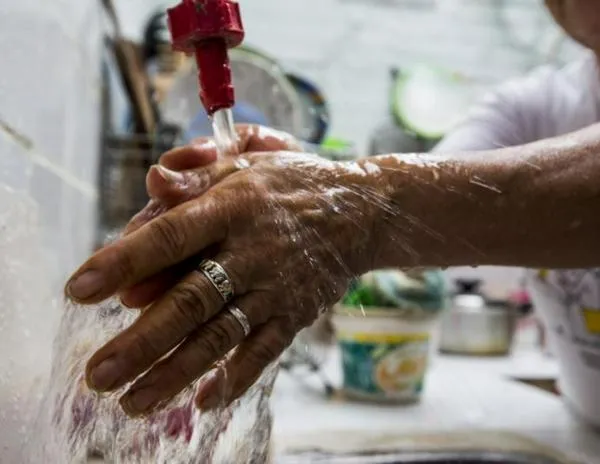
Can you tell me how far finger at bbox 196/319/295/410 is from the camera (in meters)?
0.39

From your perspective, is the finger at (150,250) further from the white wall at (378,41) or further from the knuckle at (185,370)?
the white wall at (378,41)

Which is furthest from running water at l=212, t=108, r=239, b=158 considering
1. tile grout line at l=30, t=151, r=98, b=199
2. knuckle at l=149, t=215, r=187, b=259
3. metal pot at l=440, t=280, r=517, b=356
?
metal pot at l=440, t=280, r=517, b=356

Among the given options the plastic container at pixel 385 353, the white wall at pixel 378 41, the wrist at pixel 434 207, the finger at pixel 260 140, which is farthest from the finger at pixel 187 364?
the white wall at pixel 378 41

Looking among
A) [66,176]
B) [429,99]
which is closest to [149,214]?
[66,176]

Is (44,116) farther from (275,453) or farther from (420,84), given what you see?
(420,84)

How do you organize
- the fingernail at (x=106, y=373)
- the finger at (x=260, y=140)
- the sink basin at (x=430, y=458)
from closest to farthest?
the fingernail at (x=106, y=373)
the finger at (x=260, y=140)
the sink basin at (x=430, y=458)

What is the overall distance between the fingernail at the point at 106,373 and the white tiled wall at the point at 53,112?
227mm

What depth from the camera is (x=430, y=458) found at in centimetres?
78

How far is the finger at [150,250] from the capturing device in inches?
Answer: 13.4

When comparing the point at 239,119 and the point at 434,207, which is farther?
the point at 239,119

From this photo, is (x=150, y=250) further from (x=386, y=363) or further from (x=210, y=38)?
(x=386, y=363)

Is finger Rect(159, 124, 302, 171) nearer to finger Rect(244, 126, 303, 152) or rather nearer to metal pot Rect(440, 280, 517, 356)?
finger Rect(244, 126, 303, 152)

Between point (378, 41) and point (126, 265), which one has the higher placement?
point (126, 265)

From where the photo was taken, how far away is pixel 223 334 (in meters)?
0.37
